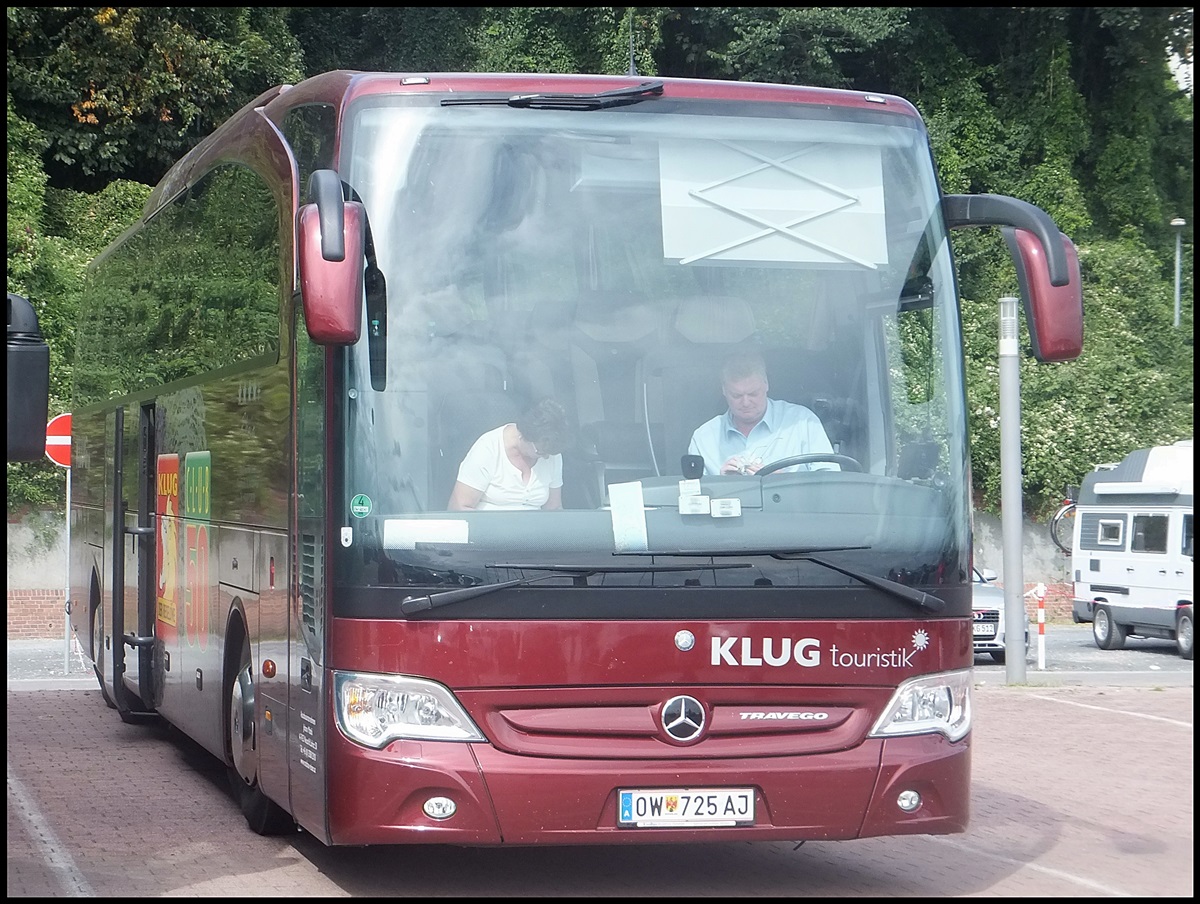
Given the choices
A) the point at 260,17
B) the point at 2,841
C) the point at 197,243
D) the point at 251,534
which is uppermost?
the point at 260,17

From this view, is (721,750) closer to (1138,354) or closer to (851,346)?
(851,346)

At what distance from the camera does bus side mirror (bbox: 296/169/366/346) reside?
663cm

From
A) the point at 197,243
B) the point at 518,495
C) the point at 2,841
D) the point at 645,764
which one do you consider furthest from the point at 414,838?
the point at 197,243

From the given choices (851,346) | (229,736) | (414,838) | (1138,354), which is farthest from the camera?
(1138,354)

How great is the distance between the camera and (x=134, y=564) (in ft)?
41.8

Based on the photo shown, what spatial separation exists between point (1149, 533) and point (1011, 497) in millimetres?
7222

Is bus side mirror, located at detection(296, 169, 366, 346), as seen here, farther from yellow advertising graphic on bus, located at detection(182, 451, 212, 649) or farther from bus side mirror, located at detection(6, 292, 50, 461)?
yellow advertising graphic on bus, located at detection(182, 451, 212, 649)

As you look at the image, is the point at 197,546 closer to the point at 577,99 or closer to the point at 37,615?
the point at 577,99

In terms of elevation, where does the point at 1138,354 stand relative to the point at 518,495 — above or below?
above

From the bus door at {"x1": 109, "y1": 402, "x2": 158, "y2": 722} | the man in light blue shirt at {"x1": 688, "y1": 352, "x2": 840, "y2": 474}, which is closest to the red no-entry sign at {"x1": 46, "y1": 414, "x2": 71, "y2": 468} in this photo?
the bus door at {"x1": 109, "y1": 402, "x2": 158, "y2": 722}

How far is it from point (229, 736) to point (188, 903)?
212 centimetres

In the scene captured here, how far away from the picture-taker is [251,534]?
8867 millimetres

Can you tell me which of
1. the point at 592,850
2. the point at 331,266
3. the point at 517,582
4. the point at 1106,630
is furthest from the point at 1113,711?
the point at 331,266

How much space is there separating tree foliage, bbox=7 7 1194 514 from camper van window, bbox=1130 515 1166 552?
19.8 ft
